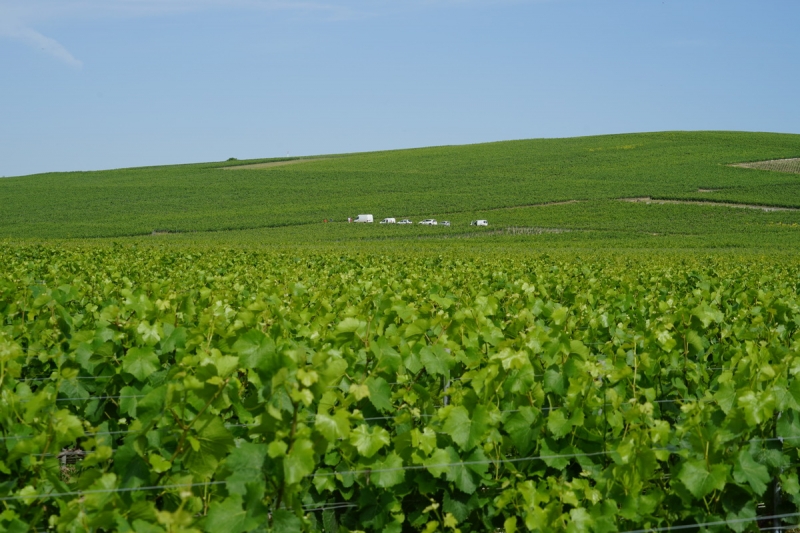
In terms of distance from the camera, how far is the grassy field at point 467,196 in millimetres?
59844

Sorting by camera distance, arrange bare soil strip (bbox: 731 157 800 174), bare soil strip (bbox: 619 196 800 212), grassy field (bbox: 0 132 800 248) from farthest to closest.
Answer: bare soil strip (bbox: 731 157 800 174) → bare soil strip (bbox: 619 196 800 212) → grassy field (bbox: 0 132 800 248)

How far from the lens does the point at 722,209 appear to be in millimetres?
67312

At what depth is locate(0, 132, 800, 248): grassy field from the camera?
59.8 meters

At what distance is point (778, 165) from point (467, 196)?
40624mm

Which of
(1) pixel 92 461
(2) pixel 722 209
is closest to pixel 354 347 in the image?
(1) pixel 92 461

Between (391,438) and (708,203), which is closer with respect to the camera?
(391,438)

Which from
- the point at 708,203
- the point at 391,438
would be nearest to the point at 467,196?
the point at 708,203

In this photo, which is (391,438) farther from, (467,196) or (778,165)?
(778,165)

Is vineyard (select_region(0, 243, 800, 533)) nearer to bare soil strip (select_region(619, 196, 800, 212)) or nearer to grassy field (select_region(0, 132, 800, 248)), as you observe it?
grassy field (select_region(0, 132, 800, 248))

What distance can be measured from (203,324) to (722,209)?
68936 millimetres

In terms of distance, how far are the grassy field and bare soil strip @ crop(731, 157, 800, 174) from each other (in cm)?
155

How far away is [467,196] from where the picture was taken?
78.8 meters

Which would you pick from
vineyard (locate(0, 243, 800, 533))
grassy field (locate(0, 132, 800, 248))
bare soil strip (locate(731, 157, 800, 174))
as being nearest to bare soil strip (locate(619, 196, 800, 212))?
grassy field (locate(0, 132, 800, 248))

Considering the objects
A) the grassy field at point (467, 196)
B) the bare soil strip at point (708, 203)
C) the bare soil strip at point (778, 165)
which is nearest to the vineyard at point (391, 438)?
the grassy field at point (467, 196)
